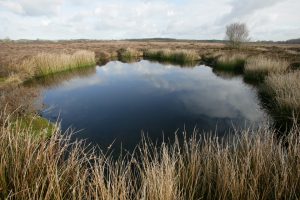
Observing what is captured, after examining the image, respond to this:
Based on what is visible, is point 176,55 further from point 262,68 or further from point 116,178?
point 116,178

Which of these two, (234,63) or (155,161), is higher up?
(155,161)

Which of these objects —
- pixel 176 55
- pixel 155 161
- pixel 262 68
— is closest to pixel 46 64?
pixel 262 68

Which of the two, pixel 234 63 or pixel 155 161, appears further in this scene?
pixel 234 63

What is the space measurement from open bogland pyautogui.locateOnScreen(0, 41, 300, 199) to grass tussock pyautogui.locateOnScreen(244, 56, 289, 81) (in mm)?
69

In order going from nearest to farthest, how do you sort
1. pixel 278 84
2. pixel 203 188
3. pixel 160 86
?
pixel 203 188 < pixel 278 84 < pixel 160 86

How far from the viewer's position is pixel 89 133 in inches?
312

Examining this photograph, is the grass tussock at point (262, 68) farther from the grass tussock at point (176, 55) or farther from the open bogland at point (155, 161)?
the grass tussock at point (176, 55)

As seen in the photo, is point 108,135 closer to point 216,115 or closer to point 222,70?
point 216,115

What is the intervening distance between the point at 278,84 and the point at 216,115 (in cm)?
261

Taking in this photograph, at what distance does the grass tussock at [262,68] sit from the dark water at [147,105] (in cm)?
83

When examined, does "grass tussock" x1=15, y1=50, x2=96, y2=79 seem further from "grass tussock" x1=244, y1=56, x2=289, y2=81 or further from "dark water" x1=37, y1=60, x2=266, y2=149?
"grass tussock" x1=244, y1=56, x2=289, y2=81

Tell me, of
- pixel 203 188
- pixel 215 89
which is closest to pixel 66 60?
pixel 215 89

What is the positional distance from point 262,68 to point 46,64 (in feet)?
48.7

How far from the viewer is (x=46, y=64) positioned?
18.7m
